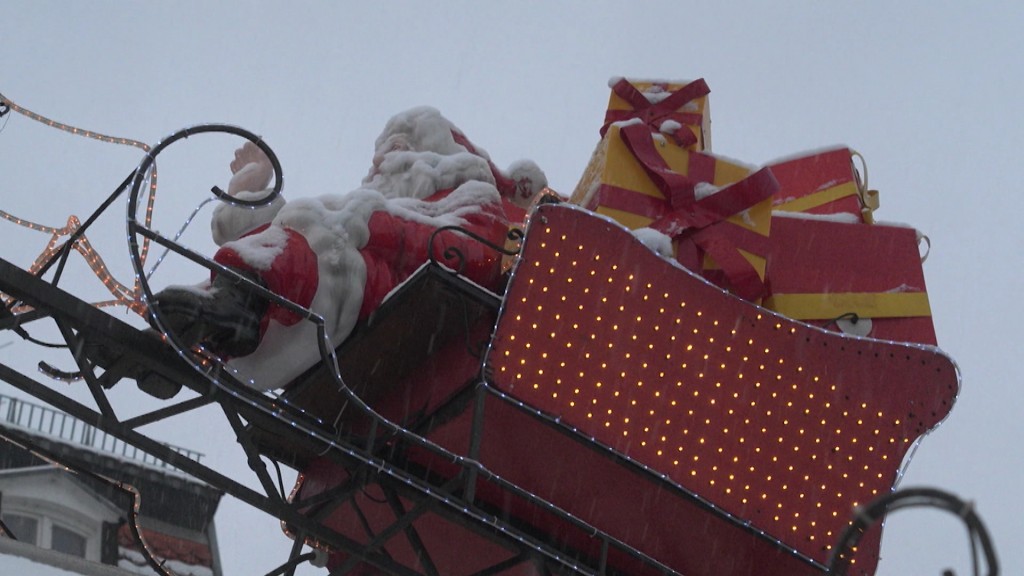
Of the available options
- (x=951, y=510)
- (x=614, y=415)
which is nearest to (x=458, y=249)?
(x=614, y=415)

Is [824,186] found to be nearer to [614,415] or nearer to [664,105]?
[664,105]

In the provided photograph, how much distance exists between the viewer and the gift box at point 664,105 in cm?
891

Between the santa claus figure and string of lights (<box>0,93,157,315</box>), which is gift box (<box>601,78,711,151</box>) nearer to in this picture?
the santa claus figure

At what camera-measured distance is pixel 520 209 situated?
8.89 meters

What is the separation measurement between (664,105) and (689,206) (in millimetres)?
982

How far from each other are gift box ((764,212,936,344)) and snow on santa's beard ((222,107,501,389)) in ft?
5.67

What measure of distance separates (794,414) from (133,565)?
543 cm

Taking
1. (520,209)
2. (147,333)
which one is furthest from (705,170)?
(147,333)

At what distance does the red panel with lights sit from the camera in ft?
24.1

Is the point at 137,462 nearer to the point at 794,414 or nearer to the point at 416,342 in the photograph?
the point at 416,342

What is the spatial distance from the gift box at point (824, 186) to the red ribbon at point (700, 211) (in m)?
1.13

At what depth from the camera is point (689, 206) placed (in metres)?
8.23

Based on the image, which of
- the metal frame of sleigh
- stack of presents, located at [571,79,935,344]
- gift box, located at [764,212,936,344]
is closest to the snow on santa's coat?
the metal frame of sleigh

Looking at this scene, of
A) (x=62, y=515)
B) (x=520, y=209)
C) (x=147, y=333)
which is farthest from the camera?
(x=62, y=515)
